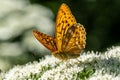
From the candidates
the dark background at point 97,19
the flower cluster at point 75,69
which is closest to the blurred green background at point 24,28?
the dark background at point 97,19

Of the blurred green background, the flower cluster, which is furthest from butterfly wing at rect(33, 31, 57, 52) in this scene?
the blurred green background

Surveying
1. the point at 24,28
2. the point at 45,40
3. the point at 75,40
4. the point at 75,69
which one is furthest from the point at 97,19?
the point at 75,69

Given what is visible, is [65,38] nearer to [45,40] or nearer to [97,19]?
[45,40]

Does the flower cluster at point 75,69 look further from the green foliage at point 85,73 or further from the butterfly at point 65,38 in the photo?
the butterfly at point 65,38

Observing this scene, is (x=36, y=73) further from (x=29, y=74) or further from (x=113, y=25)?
(x=113, y=25)

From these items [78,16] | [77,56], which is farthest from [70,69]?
[78,16]
